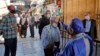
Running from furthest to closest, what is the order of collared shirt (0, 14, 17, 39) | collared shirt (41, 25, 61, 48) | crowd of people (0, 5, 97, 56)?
collared shirt (0, 14, 17, 39)
collared shirt (41, 25, 61, 48)
crowd of people (0, 5, 97, 56)

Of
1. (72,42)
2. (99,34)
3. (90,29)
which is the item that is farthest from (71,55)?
(99,34)

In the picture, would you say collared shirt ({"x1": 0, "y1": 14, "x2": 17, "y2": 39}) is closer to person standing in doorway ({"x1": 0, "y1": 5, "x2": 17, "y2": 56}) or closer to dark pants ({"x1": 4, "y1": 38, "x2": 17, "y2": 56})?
person standing in doorway ({"x1": 0, "y1": 5, "x2": 17, "y2": 56})

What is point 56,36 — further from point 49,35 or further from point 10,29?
point 10,29

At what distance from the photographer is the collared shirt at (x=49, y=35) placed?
891 centimetres

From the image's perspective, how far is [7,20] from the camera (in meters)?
9.46

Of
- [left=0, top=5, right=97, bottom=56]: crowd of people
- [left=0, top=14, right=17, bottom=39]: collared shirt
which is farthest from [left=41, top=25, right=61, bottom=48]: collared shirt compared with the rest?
[left=0, top=14, right=17, bottom=39]: collared shirt

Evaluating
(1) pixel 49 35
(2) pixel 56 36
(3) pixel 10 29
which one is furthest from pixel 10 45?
(2) pixel 56 36

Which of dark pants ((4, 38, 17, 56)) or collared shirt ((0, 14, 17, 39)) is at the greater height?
collared shirt ((0, 14, 17, 39))

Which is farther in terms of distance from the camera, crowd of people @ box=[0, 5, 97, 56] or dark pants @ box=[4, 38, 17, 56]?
dark pants @ box=[4, 38, 17, 56]

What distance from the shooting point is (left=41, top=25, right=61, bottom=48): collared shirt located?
29.2 feet

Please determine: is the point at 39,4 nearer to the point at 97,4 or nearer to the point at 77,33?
the point at 97,4

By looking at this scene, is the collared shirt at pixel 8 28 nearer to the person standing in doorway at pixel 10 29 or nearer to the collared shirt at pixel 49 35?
the person standing in doorway at pixel 10 29

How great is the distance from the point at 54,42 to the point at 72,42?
4.19m

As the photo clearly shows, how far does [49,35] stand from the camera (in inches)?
351
